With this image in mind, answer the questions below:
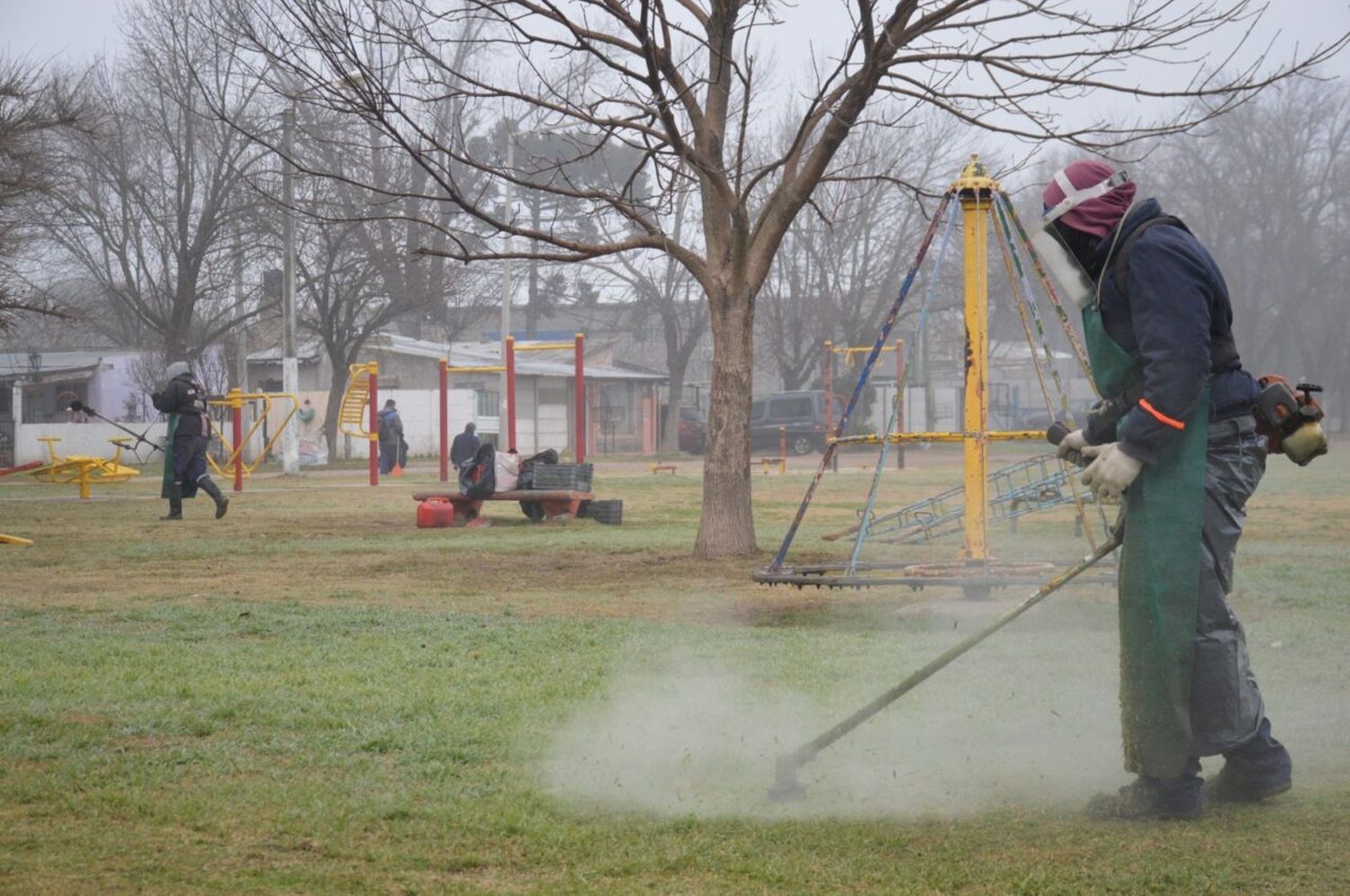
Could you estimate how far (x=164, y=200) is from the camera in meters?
36.9

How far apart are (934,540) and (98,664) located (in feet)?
32.3

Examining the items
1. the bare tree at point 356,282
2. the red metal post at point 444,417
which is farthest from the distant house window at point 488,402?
the red metal post at point 444,417

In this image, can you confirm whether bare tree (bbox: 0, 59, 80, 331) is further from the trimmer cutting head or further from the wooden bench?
the trimmer cutting head

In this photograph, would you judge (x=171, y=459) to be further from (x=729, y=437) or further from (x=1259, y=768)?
Result: (x=1259, y=768)

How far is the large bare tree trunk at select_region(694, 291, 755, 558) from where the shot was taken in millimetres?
11914

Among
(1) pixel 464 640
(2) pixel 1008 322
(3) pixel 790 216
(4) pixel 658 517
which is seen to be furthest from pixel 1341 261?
(1) pixel 464 640

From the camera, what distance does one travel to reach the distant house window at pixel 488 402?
151 ft

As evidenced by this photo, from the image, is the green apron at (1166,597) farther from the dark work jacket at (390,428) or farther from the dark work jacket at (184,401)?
the dark work jacket at (390,428)

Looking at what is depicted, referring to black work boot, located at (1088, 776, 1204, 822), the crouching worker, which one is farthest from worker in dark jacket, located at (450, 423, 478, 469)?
black work boot, located at (1088, 776, 1204, 822)

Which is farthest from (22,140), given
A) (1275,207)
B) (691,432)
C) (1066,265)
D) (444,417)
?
(1275,207)

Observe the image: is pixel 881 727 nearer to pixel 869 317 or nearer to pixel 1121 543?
pixel 1121 543

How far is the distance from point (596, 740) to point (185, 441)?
1362cm

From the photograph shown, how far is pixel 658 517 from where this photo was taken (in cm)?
1797

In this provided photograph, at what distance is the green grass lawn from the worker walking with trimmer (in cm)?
16
